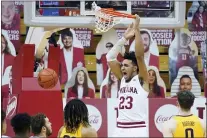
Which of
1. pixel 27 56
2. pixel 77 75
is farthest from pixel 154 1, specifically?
pixel 27 56

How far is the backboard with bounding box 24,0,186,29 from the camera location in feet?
29.5

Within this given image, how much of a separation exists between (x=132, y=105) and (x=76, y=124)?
1.26m

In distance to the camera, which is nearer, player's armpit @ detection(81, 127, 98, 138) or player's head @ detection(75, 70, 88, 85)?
player's armpit @ detection(81, 127, 98, 138)

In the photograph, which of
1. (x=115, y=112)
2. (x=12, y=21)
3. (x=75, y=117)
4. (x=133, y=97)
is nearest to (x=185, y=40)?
(x=115, y=112)

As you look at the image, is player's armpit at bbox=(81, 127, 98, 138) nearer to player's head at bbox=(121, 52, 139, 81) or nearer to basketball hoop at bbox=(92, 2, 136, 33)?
player's head at bbox=(121, 52, 139, 81)

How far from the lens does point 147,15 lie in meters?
9.38

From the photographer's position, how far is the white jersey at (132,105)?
254 inches

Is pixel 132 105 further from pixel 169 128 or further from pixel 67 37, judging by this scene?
pixel 67 37

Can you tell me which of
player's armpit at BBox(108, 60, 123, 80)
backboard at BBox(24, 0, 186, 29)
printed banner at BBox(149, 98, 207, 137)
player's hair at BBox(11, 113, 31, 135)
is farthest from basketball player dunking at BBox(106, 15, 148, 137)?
printed banner at BBox(149, 98, 207, 137)

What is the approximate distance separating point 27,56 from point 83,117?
7.78 ft

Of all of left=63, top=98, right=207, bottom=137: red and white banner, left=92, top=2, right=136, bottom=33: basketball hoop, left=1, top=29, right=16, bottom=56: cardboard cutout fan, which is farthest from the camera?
left=1, top=29, right=16, bottom=56: cardboard cutout fan

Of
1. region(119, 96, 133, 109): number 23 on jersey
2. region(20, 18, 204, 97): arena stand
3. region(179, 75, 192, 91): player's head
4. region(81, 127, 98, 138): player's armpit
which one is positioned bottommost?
region(81, 127, 98, 138): player's armpit

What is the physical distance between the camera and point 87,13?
891 cm

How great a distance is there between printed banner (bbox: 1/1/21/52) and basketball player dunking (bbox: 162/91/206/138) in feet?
15.3
